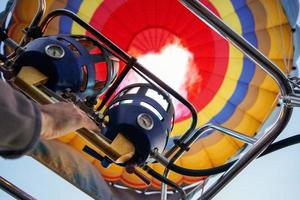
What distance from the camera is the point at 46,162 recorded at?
1427mm

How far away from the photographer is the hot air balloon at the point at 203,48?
2613 millimetres

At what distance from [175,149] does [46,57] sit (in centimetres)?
40

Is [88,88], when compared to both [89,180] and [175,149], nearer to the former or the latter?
[175,149]

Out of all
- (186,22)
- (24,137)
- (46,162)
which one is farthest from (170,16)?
(24,137)

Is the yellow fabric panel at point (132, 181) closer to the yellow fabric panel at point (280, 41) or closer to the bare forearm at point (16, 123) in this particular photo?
the yellow fabric panel at point (280, 41)

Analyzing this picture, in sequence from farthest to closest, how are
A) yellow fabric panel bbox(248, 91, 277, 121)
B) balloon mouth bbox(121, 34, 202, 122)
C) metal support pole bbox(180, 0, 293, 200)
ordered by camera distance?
yellow fabric panel bbox(248, 91, 277, 121) < balloon mouth bbox(121, 34, 202, 122) < metal support pole bbox(180, 0, 293, 200)

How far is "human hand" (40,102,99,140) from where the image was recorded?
76 cm

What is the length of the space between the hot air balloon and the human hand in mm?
1677

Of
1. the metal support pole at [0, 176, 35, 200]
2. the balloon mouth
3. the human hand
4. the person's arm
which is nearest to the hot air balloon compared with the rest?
the balloon mouth

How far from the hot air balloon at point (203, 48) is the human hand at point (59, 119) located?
5.50ft

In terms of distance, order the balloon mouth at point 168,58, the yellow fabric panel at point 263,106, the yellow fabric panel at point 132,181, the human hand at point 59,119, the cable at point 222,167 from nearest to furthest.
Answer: the human hand at point 59,119
the cable at point 222,167
the yellow fabric panel at point 132,181
the balloon mouth at point 168,58
the yellow fabric panel at point 263,106

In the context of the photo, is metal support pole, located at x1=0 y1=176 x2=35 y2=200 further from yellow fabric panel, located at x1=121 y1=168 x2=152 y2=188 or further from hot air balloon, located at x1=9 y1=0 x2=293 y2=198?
hot air balloon, located at x1=9 y1=0 x2=293 y2=198

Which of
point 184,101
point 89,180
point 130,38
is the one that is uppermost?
point 184,101

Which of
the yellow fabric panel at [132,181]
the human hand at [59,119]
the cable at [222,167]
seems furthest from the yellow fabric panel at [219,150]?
the human hand at [59,119]
